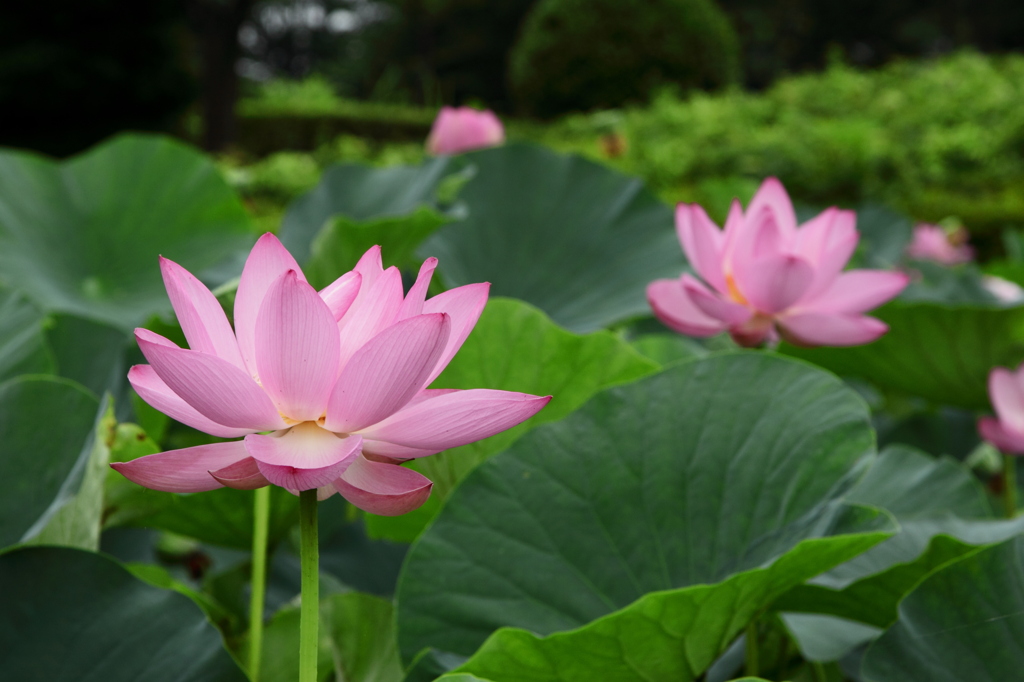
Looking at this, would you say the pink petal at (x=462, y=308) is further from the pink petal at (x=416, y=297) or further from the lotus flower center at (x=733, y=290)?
the lotus flower center at (x=733, y=290)

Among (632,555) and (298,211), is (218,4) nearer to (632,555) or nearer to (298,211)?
(298,211)

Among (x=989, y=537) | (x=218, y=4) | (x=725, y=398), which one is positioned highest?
(x=218, y=4)

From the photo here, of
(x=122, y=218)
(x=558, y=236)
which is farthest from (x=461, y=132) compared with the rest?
(x=122, y=218)

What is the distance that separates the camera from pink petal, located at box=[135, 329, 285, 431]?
30 cm

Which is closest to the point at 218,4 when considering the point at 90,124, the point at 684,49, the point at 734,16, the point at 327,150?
the point at 90,124

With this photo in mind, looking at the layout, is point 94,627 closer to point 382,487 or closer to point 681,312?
point 382,487

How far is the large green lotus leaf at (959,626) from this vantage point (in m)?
0.42

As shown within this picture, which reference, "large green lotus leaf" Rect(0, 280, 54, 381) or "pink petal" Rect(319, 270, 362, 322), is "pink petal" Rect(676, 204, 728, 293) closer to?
"pink petal" Rect(319, 270, 362, 322)

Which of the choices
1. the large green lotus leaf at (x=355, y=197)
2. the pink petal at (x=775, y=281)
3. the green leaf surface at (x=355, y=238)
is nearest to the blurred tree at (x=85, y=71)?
the large green lotus leaf at (x=355, y=197)

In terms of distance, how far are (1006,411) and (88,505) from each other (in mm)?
781

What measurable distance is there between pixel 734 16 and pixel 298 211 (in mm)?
14565

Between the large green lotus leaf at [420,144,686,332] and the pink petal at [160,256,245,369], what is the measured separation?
2.15ft

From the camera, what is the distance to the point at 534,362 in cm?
63

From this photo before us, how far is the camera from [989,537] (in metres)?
0.58
